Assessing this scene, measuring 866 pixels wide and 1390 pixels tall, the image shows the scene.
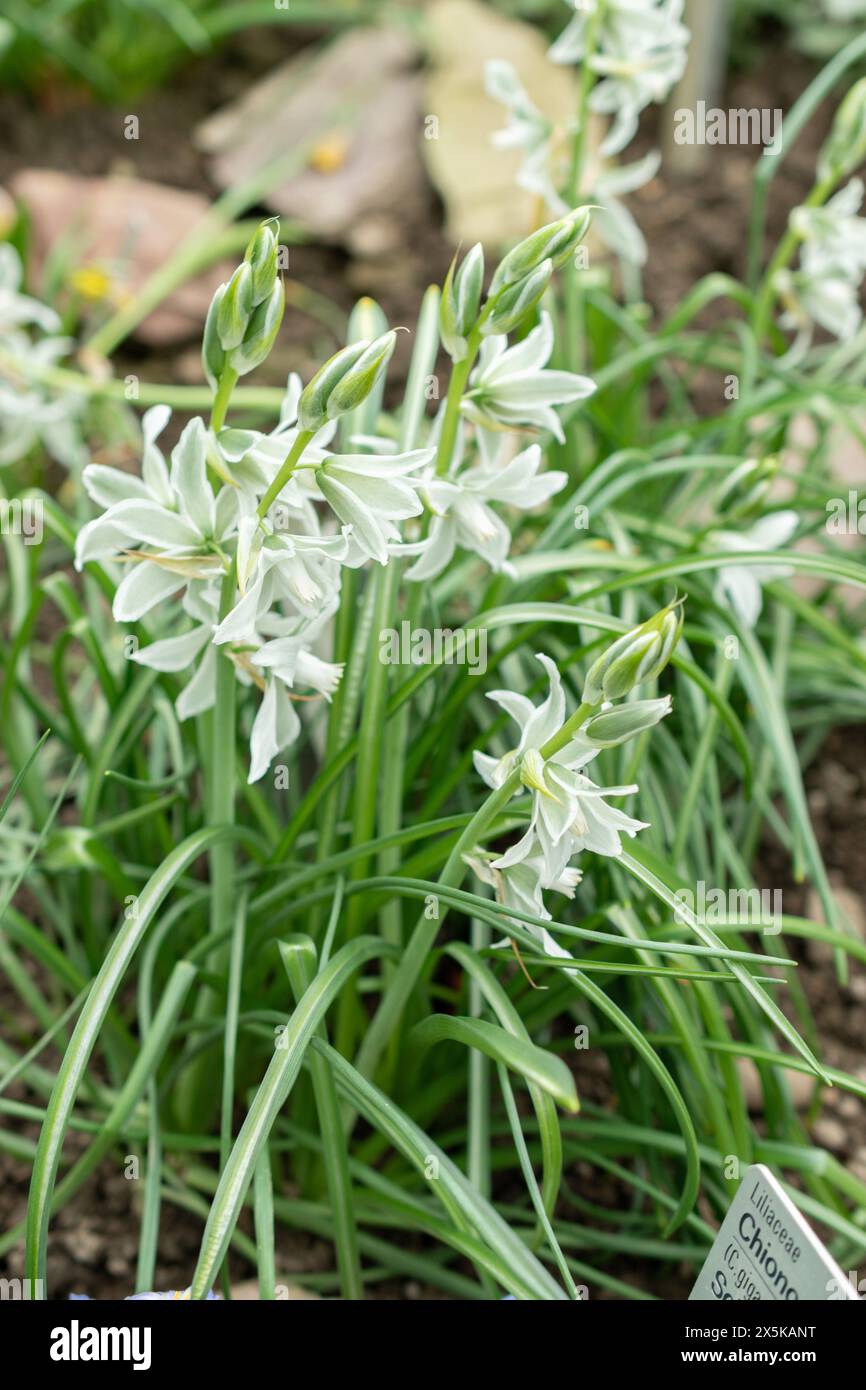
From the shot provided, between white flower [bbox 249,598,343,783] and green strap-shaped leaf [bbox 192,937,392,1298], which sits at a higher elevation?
white flower [bbox 249,598,343,783]

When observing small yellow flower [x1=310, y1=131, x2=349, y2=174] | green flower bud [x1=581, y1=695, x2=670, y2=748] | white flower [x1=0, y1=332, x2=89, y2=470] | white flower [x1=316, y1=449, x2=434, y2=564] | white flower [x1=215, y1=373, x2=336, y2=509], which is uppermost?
small yellow flower [x1=310, y1=131, x2=349, y2=174]

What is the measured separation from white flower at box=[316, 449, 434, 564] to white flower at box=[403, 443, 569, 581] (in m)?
0.15

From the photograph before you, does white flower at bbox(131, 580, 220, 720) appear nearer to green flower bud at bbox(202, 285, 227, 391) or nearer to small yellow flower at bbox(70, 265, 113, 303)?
green flower bud at bbox(202, 285, 227, 391)

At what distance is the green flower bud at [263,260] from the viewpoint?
1024 millimetres

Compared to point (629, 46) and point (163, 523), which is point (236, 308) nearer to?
point (163, 523)

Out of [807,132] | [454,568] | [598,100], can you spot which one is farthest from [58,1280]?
[807,132]

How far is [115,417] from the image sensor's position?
2523 millimetres

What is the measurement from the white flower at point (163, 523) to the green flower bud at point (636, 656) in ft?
1.25

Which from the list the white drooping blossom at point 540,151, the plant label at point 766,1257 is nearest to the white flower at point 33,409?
the white drooping blossom at point 540,151

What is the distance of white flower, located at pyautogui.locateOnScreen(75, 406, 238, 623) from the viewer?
3.68 ft

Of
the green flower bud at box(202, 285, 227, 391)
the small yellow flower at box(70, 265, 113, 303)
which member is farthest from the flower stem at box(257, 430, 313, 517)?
the small yellow flower at box(70, 265, 113, 303)

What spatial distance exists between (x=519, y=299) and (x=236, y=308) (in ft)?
0.86

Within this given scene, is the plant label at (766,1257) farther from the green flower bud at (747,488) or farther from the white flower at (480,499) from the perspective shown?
the green flower bud at (747,488)
